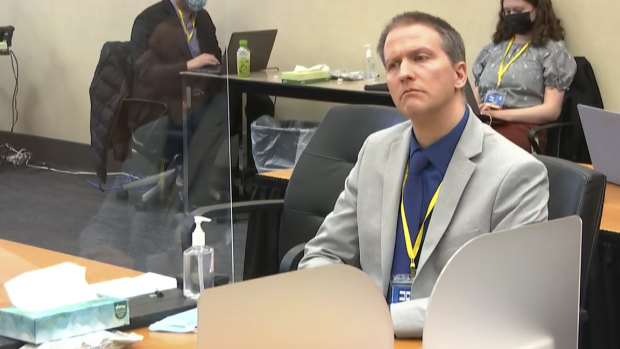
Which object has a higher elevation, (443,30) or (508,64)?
(443,30)

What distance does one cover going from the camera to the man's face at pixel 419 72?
205cm

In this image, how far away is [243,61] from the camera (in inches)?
234

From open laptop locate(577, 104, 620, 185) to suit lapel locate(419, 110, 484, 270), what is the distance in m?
1.20

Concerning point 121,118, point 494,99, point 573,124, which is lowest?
point 573,124

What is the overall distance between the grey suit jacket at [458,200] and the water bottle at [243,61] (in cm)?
→ 383

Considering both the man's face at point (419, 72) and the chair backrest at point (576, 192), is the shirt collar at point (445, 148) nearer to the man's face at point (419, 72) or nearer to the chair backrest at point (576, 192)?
the man's face at point (419, 72)

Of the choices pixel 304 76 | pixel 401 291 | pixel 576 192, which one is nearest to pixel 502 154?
pixel 576 192

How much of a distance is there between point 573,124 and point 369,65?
1556mm

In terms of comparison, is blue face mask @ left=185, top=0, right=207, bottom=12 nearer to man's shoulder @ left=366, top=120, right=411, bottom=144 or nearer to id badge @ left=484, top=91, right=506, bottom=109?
man's shoulder @ left=366, top=120, right=411, bottom=144

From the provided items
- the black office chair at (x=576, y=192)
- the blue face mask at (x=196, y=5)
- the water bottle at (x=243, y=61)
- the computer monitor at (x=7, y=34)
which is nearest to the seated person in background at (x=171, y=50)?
the blue face mask at (x=196, y=5)

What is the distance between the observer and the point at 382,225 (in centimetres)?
212

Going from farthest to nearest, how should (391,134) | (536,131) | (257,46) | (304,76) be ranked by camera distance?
(257,46) → (304,76) → (536,131) → (391,134)

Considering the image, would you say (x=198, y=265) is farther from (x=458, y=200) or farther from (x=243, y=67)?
(x=243, y=67)

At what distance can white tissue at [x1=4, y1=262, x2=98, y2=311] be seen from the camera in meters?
1.77
